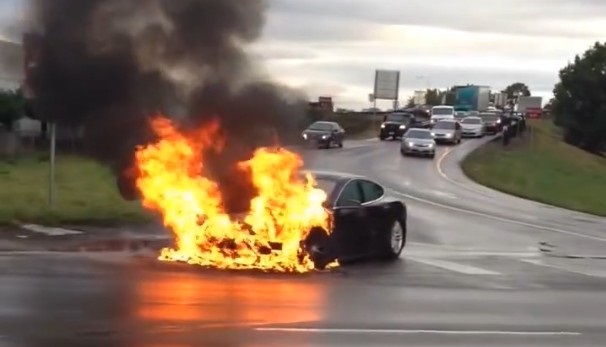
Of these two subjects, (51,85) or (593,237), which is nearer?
(51,85)

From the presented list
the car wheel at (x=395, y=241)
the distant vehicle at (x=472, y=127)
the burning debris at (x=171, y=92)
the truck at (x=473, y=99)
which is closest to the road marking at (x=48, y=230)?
the burning debris at (x=171, y=92)

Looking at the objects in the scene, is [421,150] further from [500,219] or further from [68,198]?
[68,198]


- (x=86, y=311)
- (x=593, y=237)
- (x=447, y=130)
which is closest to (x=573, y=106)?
(x=447, y=130)

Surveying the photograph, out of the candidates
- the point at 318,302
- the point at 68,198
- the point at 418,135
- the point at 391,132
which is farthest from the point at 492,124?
the point at 318,302

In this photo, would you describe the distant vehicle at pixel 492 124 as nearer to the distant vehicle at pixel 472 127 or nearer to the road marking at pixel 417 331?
the distant vehicle at pixel 472 127

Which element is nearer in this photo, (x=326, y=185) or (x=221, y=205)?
(x=221, y=205)

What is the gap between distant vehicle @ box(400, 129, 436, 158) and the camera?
5200cm

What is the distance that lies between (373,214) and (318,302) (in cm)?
500

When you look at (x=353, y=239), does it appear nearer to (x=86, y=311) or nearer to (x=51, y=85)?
(x=51, y=85)

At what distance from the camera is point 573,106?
300ft

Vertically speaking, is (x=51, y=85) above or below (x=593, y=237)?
above

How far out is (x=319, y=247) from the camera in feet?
50.6

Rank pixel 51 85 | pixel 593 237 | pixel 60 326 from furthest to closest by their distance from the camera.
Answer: pixel 593 237 → pixel 51 85 → pixel 60 326

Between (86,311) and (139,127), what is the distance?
6.19 m
